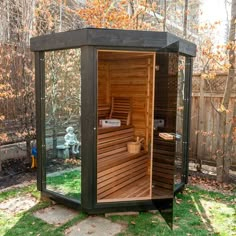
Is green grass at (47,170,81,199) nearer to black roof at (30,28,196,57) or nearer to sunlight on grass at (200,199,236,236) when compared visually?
black roof at (30,28,196,57)

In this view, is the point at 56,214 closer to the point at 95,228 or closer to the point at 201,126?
the point at 95,228

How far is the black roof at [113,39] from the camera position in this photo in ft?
9.73

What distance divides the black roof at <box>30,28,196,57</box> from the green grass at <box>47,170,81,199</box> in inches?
61.5

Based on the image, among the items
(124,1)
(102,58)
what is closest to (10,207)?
(102,58)

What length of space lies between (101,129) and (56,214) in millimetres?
1392

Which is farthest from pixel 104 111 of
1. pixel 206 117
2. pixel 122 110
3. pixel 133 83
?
pixel 206 117

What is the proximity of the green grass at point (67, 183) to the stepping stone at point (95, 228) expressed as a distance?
35cm

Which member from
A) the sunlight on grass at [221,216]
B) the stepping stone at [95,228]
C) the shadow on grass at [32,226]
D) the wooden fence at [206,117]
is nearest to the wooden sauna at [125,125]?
the stepping stone at [95,228]

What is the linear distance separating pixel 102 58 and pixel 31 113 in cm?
181

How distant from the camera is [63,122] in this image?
3.48 m

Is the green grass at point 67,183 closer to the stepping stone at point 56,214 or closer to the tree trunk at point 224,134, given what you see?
the stepping stone at point 56,214

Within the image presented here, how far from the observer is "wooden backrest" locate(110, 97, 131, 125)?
4.95m

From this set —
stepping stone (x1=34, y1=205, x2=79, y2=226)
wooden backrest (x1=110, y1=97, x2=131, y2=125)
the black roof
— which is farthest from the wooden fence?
stepping stone (x1=34, y1=205, x2=79, y2=226)

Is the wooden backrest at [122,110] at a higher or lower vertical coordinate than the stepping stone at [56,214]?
higher
